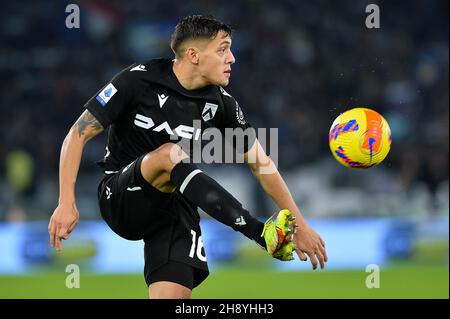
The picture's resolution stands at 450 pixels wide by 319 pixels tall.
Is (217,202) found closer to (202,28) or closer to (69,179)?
(69,179)

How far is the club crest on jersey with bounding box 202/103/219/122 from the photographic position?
5.26 metres

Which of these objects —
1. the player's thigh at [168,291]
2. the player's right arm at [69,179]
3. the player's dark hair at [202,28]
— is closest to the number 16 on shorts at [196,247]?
the player's thigh at [168,291]

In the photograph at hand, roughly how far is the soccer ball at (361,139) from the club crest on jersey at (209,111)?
A: 0.79 meters

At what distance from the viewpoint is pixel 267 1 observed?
1648 centimetres

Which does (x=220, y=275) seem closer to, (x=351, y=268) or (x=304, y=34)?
(x=351, y=268)

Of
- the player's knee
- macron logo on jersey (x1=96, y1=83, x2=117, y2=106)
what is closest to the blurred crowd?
macron logo on jersey (x1=96, y1=83, x2=117, y2=106)

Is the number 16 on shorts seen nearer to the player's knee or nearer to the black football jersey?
the black football jersey

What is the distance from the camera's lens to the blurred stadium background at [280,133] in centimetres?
1035

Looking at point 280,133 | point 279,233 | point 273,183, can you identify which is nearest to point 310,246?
point 273,183

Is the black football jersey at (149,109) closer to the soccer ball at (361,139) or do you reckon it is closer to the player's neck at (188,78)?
the player's neck at (188,78)

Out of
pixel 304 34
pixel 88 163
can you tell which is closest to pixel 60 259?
pixel 88 163

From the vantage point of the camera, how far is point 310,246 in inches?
198

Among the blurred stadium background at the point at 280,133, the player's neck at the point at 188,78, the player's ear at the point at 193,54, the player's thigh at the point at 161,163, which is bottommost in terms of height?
the player's thigh at the point at 161,163

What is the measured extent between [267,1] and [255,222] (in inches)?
489
